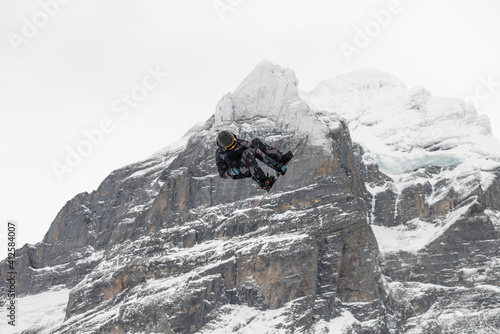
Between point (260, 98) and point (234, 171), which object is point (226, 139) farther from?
point (260, 98)

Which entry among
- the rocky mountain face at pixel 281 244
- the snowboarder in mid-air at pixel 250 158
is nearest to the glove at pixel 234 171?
the snowboarder in mid-air at pixel 250 158

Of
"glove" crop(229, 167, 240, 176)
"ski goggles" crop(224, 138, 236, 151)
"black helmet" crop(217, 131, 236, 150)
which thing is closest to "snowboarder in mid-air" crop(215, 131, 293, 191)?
"glove" crop(229, 167, 240, 176)

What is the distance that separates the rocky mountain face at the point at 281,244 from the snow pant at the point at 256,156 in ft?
312

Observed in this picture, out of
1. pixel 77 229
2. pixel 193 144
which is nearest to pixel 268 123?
pixel 193 144

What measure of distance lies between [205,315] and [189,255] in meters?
18.0

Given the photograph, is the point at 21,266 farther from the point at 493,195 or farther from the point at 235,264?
the point at 493,195

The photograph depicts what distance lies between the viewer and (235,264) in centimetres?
13912

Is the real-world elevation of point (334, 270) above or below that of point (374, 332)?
above

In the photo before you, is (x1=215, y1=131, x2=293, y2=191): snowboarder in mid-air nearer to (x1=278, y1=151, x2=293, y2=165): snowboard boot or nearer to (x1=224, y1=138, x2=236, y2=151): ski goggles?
(x1=278, y1=151, x2=293, y2=165): snowboard boot

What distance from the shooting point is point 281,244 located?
5487 inches

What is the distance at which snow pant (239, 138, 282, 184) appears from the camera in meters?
32.5

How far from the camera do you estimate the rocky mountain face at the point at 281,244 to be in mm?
132500

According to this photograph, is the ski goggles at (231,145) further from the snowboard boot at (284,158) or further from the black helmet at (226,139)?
the snowboard boot at (284,158)

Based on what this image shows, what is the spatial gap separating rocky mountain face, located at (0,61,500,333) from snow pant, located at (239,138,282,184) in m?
95.2
